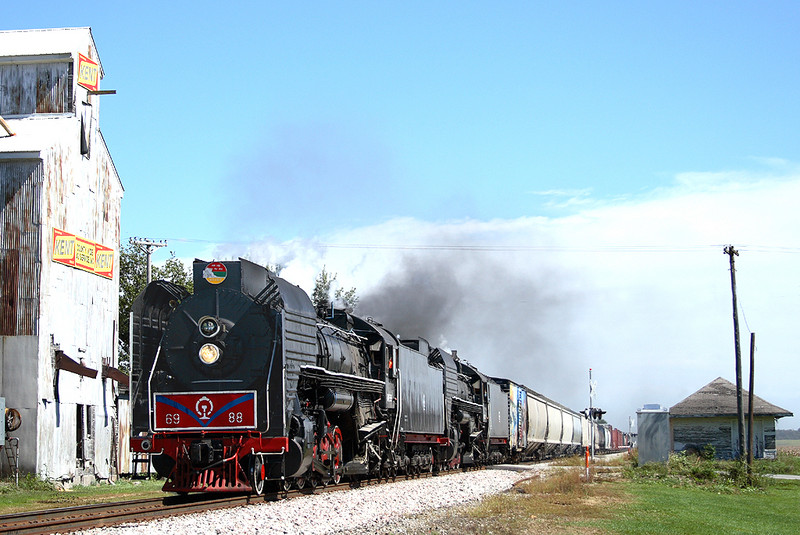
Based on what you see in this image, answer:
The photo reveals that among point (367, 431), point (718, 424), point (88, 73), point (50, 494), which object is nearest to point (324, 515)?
point (367, 431)

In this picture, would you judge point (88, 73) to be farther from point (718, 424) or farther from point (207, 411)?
point (718, 424)

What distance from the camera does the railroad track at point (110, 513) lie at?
480 inches

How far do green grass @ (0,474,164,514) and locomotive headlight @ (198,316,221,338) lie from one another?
465 centimetres

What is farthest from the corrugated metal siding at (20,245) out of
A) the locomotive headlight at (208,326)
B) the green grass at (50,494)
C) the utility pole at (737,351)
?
the utility pole at (737,351)

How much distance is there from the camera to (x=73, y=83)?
2825 centimetres

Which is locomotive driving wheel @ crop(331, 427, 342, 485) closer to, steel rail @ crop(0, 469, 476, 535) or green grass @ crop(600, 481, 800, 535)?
steel rail @ crop(0, 469, 476, 535)

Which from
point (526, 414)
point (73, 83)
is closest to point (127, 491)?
point (73, 83)

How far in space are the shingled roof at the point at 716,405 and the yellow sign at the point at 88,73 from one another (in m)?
31.3

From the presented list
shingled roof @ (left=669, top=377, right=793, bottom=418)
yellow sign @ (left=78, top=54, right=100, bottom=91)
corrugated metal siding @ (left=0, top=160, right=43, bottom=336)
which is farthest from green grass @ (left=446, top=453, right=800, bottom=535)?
Answer: yellow sign @ (left=78, top=54, right=100, bottom=91)

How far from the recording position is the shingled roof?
143 feet

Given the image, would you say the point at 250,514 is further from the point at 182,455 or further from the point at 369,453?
the point at 369,453

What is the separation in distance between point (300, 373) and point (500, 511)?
4.62 meters

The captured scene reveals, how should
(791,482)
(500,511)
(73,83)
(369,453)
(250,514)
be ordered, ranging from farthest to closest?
(791,482), (73,83), (369,453), (500,511), (250,514)

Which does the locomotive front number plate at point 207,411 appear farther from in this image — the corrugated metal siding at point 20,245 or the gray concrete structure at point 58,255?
the corrugated metal siding at point 20,245
